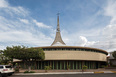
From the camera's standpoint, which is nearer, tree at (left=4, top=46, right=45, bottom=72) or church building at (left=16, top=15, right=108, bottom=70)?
tree at (left=4, top=46, right=45, bottom=72)

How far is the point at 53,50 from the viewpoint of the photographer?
106 feet

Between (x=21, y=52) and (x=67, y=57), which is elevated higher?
(x=21, y=52)

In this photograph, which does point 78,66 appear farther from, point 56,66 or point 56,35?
point 56,35

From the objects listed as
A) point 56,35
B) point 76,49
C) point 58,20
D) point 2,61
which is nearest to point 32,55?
point 76,49

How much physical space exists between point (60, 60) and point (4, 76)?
1677 centimetres

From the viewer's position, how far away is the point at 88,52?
31734mm

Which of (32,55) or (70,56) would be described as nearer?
(32,55)

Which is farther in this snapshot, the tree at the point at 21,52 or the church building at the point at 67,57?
the church building at the point at 67,57

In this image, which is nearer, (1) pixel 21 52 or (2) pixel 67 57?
(1) pixel 21 52

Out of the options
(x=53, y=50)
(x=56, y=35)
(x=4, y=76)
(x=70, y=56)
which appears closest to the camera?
(x=4, y=76)

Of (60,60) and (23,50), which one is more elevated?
(23,50)

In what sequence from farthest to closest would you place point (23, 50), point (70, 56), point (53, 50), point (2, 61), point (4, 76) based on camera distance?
point (2, 61) → point (53, 50) → point (70, 56) → point (23, 50) → point (4, 76)

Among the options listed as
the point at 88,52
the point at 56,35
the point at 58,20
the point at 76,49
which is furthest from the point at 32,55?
the point at 58,20

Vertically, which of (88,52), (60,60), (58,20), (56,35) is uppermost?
(58,20)
